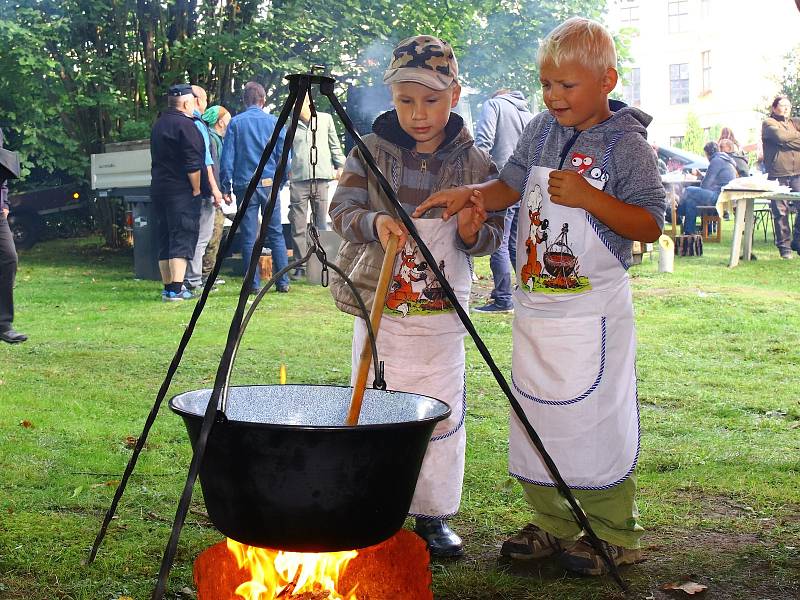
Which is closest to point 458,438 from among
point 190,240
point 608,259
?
point 608,259

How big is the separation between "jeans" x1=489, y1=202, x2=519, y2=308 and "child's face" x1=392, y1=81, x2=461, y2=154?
15.7 feet

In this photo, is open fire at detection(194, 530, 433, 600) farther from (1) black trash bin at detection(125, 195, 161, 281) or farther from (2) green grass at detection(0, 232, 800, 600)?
(1) black trash bin at detection(125, 195, 161, 281)

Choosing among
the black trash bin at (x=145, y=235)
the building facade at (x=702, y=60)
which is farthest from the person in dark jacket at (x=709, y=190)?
the building facade at (x=702, y=60)

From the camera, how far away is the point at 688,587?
3004mm

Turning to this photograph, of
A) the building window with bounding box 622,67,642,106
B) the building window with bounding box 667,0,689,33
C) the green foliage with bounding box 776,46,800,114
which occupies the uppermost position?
the building window with bounding box 667,0,689,33

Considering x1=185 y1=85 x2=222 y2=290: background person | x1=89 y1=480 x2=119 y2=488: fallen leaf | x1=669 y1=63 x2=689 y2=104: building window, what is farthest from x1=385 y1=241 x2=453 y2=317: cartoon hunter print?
x1=669 y1=63 x2=689 y2=104: building window

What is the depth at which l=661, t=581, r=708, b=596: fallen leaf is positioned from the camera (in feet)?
9.77

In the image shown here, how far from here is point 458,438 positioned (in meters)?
3.31

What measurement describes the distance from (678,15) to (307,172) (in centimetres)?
3386

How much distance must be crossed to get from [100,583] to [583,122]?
6.99 ft

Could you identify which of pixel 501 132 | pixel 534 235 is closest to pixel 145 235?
pixel 501 132

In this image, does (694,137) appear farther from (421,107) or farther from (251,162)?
(421,107)

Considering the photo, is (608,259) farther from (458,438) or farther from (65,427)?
(65,427)

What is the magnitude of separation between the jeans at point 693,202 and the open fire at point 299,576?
48.0 feet
